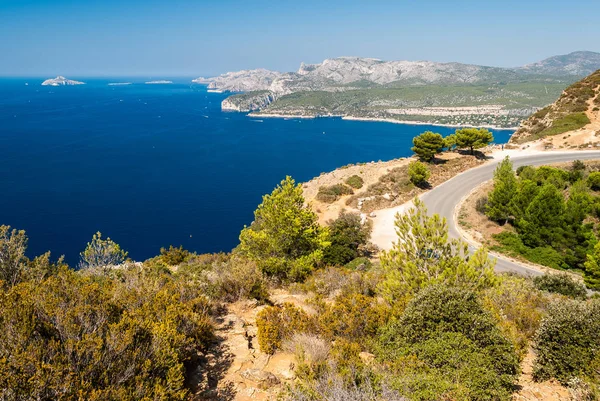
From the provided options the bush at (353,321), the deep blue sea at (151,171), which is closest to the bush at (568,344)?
the bush at (353,321)

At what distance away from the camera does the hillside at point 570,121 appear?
52.0m

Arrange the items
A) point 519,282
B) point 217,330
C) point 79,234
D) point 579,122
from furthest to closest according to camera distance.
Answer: point 79,234, point 579,122, point 519,282, point 217,330

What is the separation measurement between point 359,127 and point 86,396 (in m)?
192

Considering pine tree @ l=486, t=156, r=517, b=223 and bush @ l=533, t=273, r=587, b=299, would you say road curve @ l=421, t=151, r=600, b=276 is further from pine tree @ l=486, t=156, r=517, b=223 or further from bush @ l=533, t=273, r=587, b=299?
bush @ l=533, t=273, r=587, b=299

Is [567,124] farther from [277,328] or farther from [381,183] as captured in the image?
[277,328]

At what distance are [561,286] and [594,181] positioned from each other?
2306 centimetres

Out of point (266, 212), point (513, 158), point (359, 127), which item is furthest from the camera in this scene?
point (359, 127)

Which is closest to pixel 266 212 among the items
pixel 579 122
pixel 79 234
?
pixel 79 234

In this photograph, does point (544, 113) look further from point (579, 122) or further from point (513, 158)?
point (513, 158)

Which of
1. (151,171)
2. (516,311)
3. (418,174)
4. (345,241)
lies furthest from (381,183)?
(151,171)

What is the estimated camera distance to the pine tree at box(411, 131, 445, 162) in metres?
47.2

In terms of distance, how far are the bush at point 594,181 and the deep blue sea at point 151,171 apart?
49259mm

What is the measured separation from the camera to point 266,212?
19.2 meters

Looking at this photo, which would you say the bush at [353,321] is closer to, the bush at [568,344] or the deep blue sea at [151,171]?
the bush at [568,344]
